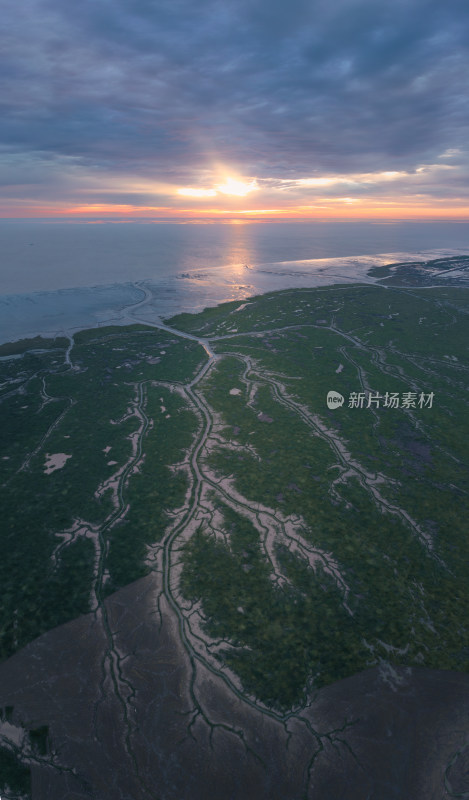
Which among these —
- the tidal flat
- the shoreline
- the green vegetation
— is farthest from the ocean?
the tidal flat

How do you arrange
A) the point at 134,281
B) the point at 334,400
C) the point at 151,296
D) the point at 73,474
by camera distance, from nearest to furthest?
1. the point at 73,474
2. the point at 334,400
3. the point at 151,296
4. the point at 134,281

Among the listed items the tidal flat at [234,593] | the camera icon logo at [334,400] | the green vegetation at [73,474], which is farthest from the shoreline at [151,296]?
the camera icon logo at [334,400]

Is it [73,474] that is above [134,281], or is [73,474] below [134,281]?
below

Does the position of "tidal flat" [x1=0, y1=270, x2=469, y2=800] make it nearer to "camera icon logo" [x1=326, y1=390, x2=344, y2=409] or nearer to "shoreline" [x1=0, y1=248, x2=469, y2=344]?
"camera icon logo" [x1=326, y1=390, x2=344, y2=409]

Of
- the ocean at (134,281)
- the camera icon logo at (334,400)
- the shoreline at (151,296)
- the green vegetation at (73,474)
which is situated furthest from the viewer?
the ocean at (134,281)

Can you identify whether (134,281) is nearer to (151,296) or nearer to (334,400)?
(151,296)

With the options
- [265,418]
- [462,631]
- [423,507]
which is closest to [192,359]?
[265,418]

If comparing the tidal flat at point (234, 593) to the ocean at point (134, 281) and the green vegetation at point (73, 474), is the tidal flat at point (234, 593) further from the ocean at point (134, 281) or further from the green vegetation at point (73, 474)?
the ocean at point (134, 281)

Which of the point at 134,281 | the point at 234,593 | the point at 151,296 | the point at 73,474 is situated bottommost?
the point at 234,593

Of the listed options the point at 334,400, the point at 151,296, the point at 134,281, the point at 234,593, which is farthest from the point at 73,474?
the point at 134,281

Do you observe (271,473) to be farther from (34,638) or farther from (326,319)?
(326,319)
